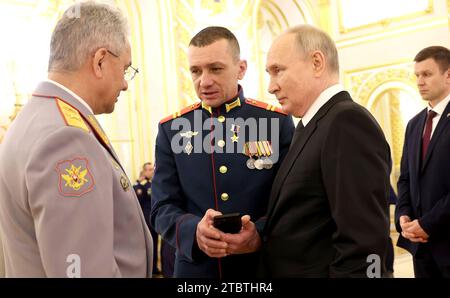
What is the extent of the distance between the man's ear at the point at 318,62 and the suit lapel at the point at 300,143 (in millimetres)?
118

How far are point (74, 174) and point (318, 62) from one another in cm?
98

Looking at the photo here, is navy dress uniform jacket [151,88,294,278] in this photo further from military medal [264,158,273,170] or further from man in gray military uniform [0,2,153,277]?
man in gray military uniform [0,2,153,277]

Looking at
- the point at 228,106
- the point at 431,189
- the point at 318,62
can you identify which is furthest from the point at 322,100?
the point at 431,189

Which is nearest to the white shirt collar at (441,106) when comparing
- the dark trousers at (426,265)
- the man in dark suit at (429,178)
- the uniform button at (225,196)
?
the man in dark suit at (429,178)

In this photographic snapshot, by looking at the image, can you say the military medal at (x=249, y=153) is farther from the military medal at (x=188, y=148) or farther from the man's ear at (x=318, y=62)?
the man's ear at (x=318, y=62)

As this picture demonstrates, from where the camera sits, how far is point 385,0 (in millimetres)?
8008

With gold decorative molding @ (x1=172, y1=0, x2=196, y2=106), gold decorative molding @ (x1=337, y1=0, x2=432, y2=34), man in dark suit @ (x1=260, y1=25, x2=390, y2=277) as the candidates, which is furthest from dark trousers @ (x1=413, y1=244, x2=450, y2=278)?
gold decorative molding @ (x1=337, y1=0, x2=432, y2=34)

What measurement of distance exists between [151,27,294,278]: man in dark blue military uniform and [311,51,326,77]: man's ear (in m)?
0.43

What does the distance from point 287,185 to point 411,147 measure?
1672 mm

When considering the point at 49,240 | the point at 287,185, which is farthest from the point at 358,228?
the point at 49,240

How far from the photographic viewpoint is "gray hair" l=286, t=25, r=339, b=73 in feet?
5.80

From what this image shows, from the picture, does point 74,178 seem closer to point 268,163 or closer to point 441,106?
point 268,163

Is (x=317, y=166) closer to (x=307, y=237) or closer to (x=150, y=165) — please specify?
(x=307, y=237)

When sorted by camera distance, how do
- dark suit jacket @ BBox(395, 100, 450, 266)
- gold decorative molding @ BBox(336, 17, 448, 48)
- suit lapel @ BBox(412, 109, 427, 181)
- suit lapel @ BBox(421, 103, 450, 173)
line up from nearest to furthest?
dark suit jacket @ BBox(395, 100, 450, 266), suit lapel @ BBox(421, 103, 450, 173), suit lapel @ BBox(412, 109, 427, 181), gold decorative molding @ BBox(336, 17, 448, 48)
